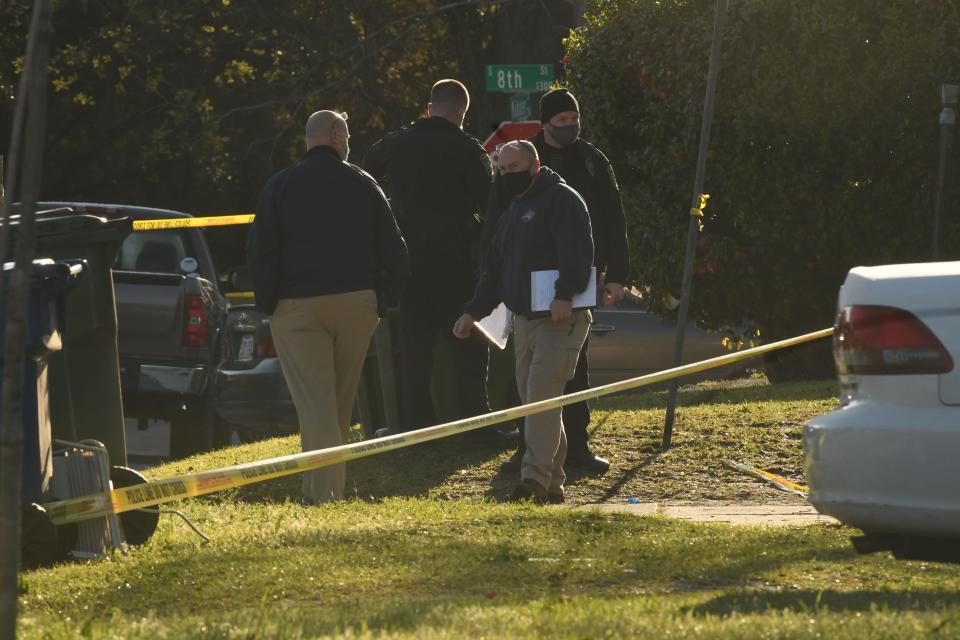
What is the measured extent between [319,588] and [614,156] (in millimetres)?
9975

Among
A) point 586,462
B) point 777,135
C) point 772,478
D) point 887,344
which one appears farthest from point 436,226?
point 777,135

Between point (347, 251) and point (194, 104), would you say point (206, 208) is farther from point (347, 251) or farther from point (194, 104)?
point (347, 251)

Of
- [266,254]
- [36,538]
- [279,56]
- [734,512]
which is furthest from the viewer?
[279,56]

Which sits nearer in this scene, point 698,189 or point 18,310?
point 18,310

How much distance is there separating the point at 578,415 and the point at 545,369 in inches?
56.7

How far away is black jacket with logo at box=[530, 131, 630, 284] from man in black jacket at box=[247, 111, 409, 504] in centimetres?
136

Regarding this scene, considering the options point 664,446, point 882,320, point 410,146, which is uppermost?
point 410,146

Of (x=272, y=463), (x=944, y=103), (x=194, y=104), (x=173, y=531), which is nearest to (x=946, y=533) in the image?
(x=272, y=463)

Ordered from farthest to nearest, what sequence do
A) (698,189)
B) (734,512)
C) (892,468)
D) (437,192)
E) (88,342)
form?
(698,189), (437,192), (734,512), (88,342), (892,468)

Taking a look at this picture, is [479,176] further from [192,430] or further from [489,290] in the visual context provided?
[192,430]

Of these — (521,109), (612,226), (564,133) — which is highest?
(521,109)

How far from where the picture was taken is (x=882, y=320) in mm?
5508

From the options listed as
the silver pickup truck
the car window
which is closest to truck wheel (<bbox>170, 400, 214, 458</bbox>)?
the silver pickup truck

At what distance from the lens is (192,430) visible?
13.5m
